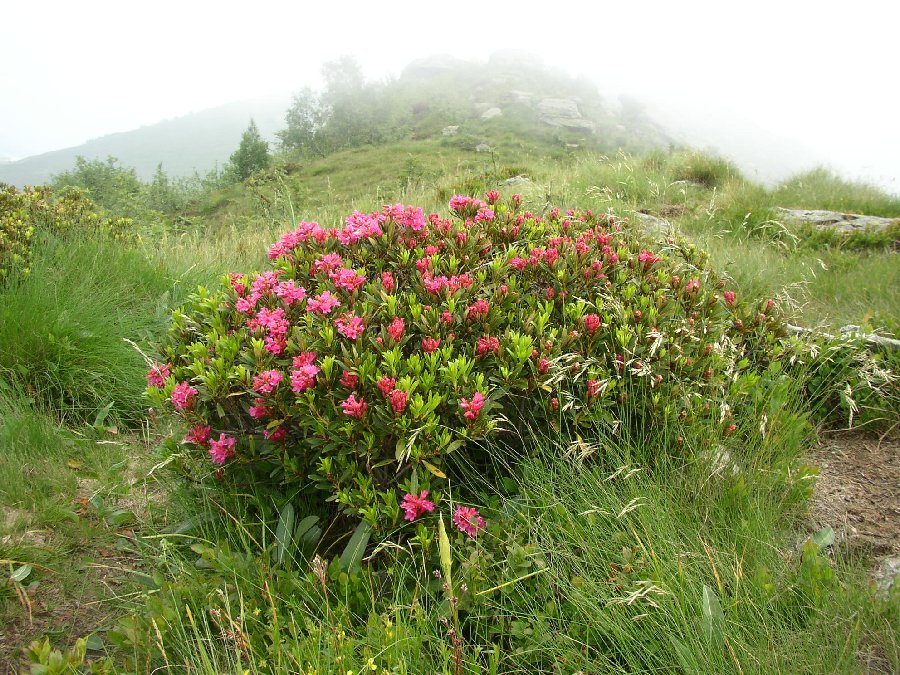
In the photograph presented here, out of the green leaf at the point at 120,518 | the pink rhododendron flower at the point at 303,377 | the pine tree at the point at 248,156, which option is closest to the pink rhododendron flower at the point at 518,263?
the pink rhododendron flower at the point at 303,377

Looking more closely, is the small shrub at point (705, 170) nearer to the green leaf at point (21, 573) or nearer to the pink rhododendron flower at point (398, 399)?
the pink rhododendron flower at point (398, 399)

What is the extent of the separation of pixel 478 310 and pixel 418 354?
0.42m

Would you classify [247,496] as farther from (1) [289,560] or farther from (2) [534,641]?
(2) [534,641]

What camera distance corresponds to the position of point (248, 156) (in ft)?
149

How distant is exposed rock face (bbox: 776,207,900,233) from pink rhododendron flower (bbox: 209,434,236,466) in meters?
7.06

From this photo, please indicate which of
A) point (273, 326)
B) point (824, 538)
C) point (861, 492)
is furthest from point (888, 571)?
point (273, 326)

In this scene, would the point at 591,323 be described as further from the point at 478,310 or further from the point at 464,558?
the point at 464,558

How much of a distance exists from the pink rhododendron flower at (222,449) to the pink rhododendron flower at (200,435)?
0.04 meters

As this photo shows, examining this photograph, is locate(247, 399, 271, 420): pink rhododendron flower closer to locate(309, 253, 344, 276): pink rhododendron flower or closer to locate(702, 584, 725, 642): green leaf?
locate(309, 253, 344, 276): pink rhododendron flower

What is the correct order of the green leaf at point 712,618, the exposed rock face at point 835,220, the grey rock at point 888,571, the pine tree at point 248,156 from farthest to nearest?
the pine tree at point 248,156
the exposed rock face at point 835,220
the grey rock at point 888,571
the green leaf at point 712,618

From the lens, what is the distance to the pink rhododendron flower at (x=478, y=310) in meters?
2.28

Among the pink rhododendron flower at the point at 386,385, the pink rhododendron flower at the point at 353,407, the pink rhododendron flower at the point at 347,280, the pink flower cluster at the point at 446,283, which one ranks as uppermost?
the pink rhododendron flower at the point at 347,280

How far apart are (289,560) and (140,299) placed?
338 centimetres

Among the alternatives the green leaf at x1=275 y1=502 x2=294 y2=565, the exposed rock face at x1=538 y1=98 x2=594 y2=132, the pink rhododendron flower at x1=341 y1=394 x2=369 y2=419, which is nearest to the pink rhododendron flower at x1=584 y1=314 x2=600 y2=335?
the pink rhododendron flower at x1=341 y1=394 x2=369 y2=419
